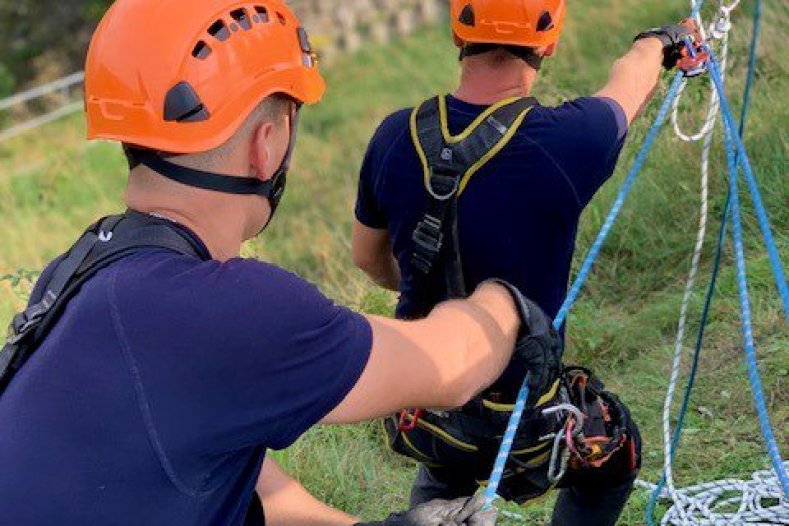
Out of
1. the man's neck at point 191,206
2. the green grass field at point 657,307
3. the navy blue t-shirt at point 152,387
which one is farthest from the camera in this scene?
the green grass field at point 657,307

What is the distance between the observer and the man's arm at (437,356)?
1629mm

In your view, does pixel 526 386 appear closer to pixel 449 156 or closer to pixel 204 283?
pixel 449 156

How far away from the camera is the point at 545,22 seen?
2.52 metres

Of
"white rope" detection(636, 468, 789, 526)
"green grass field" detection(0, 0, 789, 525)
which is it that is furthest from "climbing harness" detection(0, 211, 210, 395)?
"green grass field" detection(0, 0, 789, 525)

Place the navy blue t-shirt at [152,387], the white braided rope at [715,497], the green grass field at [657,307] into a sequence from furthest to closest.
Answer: the green grass field at [657,307] → the white braided rope at [715,497] → the navy blue t-shirt at [152,387]

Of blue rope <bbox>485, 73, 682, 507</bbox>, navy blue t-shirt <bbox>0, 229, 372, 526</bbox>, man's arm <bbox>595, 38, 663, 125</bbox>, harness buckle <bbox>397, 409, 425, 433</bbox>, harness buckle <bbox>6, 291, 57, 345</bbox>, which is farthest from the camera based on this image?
harness buckle <bbox>397, 409, 425, 433</bbox>

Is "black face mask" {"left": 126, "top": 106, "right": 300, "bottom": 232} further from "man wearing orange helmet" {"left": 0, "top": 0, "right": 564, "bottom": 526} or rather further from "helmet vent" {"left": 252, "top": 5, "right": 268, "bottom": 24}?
"helmet vent" {"left": 252, "top": 5, "right": 268, "bottom": 24}

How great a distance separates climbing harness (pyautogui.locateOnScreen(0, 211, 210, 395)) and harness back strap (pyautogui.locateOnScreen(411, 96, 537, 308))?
0.84m

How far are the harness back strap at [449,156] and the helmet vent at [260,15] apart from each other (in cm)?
63

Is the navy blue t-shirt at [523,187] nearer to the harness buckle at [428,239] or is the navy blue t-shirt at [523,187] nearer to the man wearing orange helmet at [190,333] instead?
the harness buckle at [428,239]

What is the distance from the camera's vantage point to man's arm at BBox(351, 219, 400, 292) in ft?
9.05

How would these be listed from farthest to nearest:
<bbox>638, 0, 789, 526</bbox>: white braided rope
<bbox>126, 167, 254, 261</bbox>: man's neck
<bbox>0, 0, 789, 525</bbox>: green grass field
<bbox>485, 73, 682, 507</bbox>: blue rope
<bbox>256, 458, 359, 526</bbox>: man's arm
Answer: <bbox>0, 0, 789, 525</bbox>: green grass field
<bbox>638, 0, 789, 526</bbox>: white braided rope
<bbox>256, 458, 359, 526</bbox>: man's arm
<bbox>485, 73, 682, 507</bbox>: blue rope
<bbox>126, 167, 254, 261</bbox>: man's neck

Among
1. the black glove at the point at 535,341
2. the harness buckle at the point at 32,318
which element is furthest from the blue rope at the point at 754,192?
the harness buckle at the point at 32,318

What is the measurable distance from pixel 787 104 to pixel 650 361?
1886 mm
